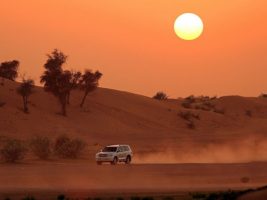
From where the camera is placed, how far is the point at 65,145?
6975 centimetres

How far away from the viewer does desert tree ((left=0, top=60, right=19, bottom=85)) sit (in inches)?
4700

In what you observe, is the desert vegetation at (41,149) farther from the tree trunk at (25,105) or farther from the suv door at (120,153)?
the tree trunk at (25,105)

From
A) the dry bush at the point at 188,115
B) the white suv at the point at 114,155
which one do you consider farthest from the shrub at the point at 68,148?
the dry bush at the point at 188,115

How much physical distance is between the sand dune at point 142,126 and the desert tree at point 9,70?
749 centimetres

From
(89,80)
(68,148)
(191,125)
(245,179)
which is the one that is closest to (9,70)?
(89,80)

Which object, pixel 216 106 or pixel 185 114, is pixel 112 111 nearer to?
pixel 185 114

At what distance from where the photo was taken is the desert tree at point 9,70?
11938 centimetres

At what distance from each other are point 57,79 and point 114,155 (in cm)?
4191

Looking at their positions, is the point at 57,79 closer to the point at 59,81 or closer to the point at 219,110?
the point at 59,81

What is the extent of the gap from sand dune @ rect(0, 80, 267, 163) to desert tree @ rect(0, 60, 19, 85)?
24.6 feet

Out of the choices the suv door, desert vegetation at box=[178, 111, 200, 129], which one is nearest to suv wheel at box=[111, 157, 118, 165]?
the suv door

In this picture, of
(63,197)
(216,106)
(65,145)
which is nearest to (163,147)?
(65,145)

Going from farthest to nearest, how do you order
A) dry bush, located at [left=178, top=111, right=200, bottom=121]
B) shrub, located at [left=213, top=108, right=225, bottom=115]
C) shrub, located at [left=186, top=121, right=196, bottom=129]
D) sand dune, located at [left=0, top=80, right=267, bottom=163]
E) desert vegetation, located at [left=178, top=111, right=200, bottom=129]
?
shrub, located at [left=213, top=108, right=225, bottom=115] < dry bush, located at [left=178, top=111, right=200, bottom=121] < desert vegetation, located at [left=178, top=111, right=200, bottom=129] < shrub, located at [left=186, top=121, right=196, bottom=129] < sand dune, located at [left=0, top=80, right=267, bottom=163]

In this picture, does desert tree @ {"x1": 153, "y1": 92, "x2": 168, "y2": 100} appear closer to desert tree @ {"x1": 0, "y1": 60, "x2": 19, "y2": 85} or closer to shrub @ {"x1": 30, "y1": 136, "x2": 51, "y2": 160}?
desert tree @ {"x1": 0, "y1": 60, "x2": 19, "y2": 85}
